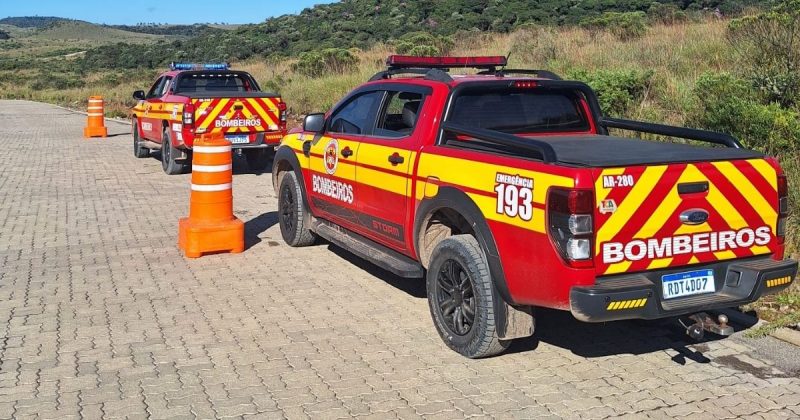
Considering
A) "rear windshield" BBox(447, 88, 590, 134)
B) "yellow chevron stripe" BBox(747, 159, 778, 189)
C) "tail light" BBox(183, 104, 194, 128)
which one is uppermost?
"rear windshield" BBox(447, 88, 590, 134)

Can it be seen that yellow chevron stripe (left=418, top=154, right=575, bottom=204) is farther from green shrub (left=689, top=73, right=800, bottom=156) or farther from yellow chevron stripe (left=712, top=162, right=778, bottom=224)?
green shrub (left=689, top=73, right=800, bottom=156)

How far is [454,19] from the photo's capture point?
46.4 meters

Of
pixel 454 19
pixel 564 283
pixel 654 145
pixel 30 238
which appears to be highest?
pixel 454 19

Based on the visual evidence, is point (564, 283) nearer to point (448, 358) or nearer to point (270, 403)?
point (448, 358)

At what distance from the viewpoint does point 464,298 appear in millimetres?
5371

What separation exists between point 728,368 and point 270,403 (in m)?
2.86

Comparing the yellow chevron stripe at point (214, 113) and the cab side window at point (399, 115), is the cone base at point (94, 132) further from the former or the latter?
the cab side window at point (399, 115)

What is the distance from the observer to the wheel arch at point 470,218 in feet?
16.1

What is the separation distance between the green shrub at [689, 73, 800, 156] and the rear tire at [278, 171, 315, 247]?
525 centimetres

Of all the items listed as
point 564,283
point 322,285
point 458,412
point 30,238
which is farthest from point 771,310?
point 30,238

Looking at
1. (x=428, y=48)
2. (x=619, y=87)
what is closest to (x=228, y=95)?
(x=619, y=87)

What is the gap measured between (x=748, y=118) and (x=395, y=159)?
17.8ft

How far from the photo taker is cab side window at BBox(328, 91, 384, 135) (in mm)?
6895

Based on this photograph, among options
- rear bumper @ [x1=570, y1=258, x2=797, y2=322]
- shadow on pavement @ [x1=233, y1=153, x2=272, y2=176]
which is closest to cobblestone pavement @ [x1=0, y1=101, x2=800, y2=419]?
rear bumper @ [x1=570, y1=258, x2=797, y2=322]
